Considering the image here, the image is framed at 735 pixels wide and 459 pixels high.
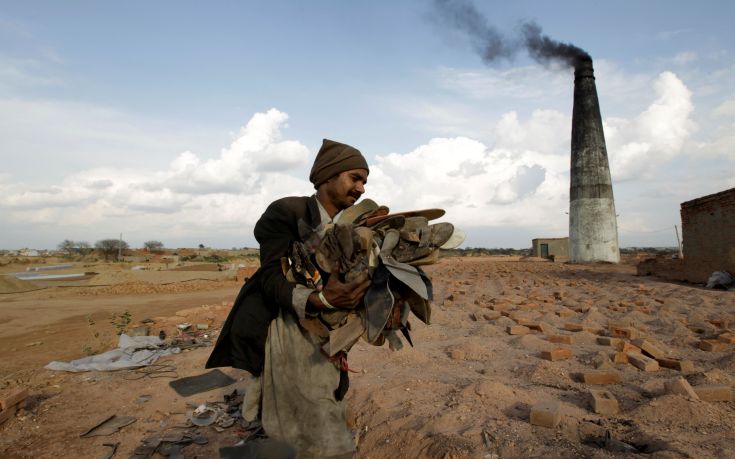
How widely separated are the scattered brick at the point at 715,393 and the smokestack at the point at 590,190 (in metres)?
15.9

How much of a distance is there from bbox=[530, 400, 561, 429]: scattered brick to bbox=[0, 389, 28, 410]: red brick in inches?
163

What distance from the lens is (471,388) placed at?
3.62 m

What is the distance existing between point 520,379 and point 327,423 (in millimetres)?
2909

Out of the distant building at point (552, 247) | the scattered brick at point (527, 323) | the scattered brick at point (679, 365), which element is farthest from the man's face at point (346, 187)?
the distant building at point (552, 247)

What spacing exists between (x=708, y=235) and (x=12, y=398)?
44.1 ft

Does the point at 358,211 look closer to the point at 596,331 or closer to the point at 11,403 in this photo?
the point at 11,403

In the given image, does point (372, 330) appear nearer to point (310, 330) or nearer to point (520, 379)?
point (310, 330)

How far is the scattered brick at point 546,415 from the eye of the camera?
2871mm

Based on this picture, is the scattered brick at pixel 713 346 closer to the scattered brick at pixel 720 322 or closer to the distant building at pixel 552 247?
the scattered brick at pixel 720 322

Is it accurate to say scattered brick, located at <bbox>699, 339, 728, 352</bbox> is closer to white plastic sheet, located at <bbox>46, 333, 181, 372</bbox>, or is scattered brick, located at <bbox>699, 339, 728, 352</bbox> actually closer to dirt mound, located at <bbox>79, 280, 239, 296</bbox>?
white plastic sheet, located at <bbox>46, 333, 181, 372</bbox>

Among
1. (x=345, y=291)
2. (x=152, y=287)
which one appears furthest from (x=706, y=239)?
(x=152, y=287)

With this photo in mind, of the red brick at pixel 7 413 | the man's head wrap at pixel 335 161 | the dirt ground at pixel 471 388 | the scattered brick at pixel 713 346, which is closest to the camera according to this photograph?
the man's head wrap at pixel 335 161

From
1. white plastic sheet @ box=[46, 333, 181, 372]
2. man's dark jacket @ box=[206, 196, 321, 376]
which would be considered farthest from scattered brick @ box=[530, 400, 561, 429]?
white plastic sheet @ box=[46, 333, 181, 372]

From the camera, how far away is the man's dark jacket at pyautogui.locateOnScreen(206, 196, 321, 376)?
1.73 m
